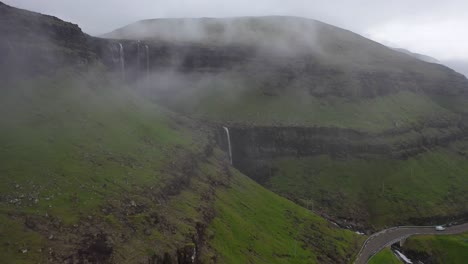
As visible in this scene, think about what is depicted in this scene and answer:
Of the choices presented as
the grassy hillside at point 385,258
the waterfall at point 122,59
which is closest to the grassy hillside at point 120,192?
the grassy hillside at point 385,258

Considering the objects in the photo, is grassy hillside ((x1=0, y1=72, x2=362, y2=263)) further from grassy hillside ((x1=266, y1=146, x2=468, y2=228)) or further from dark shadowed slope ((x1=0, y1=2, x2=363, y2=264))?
grassy hillside ((x1=266, y1=146, x2=468, y2=228))

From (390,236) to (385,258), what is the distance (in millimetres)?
31822

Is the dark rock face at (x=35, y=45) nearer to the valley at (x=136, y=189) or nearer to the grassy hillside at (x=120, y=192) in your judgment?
the valley at (x=136, y=189)

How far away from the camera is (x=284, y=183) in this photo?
19038cm

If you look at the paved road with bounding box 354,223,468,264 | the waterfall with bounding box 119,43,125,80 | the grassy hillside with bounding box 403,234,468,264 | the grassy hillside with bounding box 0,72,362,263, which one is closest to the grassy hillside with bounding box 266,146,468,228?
the paved road with bounding box 354,223,468,264

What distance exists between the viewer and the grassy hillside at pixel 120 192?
62094 mm

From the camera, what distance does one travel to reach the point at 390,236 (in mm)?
154000

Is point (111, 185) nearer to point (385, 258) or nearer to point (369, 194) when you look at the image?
point (385, 258)

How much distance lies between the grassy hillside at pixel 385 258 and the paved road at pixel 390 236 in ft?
5.81

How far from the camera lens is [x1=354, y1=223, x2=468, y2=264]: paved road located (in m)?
129

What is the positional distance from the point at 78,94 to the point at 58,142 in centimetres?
3323

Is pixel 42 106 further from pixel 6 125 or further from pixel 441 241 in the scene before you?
pixel 441 241

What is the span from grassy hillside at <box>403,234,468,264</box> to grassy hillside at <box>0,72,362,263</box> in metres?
19.4

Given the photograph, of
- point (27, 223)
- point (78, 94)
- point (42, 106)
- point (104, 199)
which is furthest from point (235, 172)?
point (27, 223)
